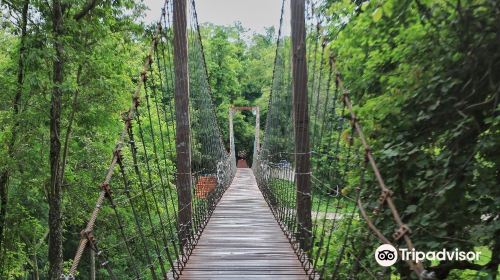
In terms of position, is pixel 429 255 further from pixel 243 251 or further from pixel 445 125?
pixel 243 251

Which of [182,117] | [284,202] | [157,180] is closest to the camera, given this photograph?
[182,117]

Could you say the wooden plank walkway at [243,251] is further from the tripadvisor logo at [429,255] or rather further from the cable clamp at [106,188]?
the cable clamp at [106,188]

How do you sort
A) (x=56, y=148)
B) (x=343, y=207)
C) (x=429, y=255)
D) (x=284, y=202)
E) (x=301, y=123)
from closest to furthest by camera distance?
1. (x=429, y=255)
2. (x=343, y=207)
3. (x=301, y=123)
4. (x=284, y=202)
5. (x=56, y=148)

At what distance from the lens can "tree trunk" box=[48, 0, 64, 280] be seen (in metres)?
4.64

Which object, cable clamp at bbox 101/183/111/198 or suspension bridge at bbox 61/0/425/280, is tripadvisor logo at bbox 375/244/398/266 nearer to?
suspension bridge at bbox 61/0/425/280

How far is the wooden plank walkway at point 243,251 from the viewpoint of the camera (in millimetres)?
2570

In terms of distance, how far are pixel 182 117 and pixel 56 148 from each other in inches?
102

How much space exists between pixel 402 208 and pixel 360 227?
0.38 metres

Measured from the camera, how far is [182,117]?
3.26m

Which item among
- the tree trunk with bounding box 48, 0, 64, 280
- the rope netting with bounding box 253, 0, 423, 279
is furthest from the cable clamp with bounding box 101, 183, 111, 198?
the tree trunk with bounding box 48, 0, 64, 280

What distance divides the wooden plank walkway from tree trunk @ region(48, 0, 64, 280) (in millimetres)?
1978

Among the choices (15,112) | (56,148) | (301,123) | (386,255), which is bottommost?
(386,255)

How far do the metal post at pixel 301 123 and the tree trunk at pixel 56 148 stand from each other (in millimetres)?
2545

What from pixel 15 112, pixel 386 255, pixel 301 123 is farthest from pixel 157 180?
pixel 386 255
